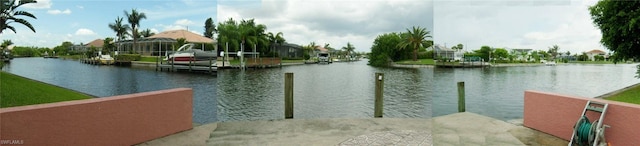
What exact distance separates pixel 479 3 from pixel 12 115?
13.6 ft

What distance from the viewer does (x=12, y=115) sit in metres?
2.59

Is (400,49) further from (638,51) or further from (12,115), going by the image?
(12,115)

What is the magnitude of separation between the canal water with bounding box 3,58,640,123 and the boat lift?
5.62ft

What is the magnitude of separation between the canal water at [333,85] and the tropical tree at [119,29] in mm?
702

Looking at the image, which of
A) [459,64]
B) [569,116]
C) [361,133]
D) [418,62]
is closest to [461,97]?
[459,64]

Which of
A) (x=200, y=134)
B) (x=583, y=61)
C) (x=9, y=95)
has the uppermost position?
(x=583, y=61)

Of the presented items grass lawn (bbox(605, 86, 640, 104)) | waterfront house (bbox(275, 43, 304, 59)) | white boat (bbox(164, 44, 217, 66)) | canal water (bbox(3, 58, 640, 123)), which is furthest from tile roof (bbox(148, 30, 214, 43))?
grass lawn (bbox(605, 86, 640, 104))

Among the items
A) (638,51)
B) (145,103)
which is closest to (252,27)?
(145,103)

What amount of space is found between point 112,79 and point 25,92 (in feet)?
9.05

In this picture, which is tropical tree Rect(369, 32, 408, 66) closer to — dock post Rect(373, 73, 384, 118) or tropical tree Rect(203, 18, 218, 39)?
dock post Rect(373, 73, 384, 118)

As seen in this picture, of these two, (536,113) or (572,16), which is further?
(572,16)

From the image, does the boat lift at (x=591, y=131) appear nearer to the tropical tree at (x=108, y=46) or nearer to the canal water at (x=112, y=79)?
the canal water at (x=112, y=79)

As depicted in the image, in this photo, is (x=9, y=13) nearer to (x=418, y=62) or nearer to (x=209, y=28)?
(x=209, y=28)

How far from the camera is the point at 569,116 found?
3867mm
